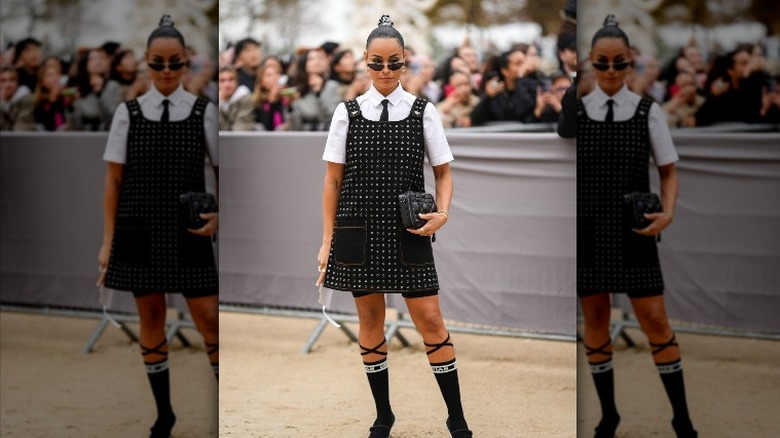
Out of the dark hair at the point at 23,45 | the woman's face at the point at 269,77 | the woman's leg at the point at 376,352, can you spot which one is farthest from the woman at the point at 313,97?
the dark hair at the point at 23,45

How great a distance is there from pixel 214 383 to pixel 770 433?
159 centimetres

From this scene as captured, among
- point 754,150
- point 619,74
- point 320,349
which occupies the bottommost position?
point 320,349

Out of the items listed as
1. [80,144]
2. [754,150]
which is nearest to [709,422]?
[754,150]

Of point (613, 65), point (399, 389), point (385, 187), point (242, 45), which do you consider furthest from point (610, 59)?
point (242, 45)

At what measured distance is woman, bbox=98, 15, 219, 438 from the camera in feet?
10.9

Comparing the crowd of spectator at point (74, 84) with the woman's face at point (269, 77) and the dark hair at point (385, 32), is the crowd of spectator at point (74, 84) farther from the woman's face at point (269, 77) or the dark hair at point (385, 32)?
the woman's face at point (269, 77)

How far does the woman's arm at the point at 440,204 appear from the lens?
372 centimetres

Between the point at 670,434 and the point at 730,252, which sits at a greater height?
the point at 730,252

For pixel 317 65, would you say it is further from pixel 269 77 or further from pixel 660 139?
pixel 660 139

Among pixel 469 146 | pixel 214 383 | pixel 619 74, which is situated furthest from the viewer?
pixel 469 146

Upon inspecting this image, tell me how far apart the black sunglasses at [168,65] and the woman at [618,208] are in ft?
3.71

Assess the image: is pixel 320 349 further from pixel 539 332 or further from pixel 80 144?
pixel 80 144

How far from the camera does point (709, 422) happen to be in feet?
10.8

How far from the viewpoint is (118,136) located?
3.38 metres
